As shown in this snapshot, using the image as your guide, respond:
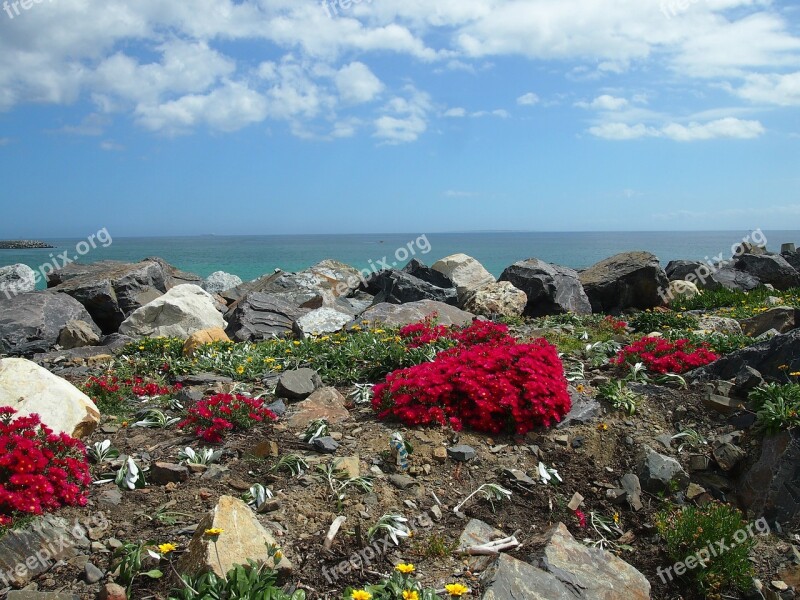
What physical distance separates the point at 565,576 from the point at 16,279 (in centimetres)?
2645

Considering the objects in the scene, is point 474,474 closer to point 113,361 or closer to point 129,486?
point 129,486

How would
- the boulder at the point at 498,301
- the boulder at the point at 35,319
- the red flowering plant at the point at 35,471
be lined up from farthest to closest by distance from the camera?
the boulder at the point at 498,301 → the boulder at the point at 35,319 → the red flowering plant at the point at 35,471

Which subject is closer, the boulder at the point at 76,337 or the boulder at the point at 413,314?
the boulder at the point at 413,314

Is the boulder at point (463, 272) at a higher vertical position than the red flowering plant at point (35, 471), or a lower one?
higher

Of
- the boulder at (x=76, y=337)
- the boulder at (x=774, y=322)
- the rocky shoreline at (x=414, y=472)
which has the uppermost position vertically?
the boulder at (x=774, y=322)

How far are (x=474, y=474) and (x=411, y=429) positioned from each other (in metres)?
0.97

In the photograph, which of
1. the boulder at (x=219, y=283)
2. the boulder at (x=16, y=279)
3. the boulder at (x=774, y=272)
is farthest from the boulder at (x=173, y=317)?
the boulder at (x=774, y=272)

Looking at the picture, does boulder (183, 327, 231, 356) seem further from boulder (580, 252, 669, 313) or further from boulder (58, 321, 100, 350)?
boulder (580, 252, 669, 313)

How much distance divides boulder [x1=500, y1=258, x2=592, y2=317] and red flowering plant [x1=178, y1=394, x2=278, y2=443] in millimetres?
11193

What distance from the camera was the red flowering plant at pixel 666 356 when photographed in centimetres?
813

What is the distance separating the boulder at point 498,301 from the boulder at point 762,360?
789 cm

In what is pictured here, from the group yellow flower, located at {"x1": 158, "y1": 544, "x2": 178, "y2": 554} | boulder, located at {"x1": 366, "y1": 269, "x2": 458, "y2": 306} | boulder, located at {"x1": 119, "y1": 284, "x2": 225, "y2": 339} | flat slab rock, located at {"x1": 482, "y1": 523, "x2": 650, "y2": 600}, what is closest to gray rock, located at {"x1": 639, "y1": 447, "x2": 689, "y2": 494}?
flat slab rock, located at {"x1": 482, "y1": 523, "x2": 650, "y2": 600}

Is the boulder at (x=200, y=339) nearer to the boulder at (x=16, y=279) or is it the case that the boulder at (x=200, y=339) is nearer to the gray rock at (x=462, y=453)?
the gray rock at (x=462, y=453)

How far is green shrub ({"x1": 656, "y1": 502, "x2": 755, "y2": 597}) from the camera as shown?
5000mm
